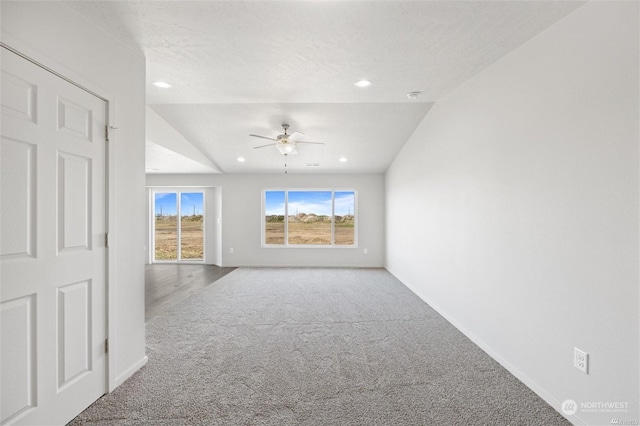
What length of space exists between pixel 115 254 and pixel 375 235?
5.73m

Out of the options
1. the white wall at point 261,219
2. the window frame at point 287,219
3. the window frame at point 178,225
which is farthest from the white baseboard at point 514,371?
the window frame at point 178,225

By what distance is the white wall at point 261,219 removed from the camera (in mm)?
7141

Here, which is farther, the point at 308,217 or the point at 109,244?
the point at 308,217

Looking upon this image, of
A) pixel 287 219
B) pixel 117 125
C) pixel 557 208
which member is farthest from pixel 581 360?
pixel 287 219

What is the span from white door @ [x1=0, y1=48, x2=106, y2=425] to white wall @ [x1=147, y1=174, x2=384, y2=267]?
16.9 ft

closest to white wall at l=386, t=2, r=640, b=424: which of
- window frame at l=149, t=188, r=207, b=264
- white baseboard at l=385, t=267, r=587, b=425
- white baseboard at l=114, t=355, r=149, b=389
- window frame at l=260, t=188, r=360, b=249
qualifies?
white baseboard at l=385, t=267, r=587, b=425

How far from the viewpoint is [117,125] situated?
2.14 m

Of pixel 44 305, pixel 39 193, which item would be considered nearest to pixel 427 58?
pixel 39 193

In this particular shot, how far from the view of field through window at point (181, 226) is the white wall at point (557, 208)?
6.27 meters

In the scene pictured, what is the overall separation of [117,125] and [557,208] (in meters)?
3.04

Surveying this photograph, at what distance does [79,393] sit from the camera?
1845mm

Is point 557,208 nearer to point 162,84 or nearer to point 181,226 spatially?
point 162,84

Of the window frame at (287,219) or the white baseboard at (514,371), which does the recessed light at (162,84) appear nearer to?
the white baseboard at (514,371)

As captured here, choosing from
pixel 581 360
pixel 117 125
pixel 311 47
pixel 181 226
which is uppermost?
pixel 311 47
